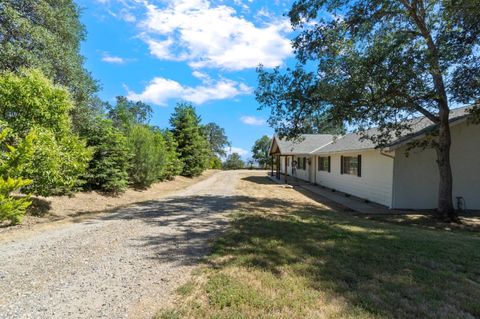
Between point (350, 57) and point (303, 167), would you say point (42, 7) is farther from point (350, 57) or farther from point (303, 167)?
point (303, 167)

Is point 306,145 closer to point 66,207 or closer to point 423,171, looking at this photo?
point 423,171

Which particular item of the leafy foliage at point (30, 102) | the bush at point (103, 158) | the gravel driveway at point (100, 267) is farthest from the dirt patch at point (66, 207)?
the leafy foliage at point (30, 102)

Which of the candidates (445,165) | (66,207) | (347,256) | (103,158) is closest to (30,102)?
(66,207)

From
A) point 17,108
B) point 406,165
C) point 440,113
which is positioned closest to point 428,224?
point 406,165

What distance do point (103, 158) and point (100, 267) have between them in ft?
27.2

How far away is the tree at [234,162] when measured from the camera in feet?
171

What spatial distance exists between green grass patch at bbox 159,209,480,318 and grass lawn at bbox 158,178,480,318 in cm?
1

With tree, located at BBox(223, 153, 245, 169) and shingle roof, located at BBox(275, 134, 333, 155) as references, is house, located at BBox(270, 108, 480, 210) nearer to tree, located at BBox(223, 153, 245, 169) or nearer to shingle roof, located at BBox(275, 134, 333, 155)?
shingle roof, located at BBox(275, 134, 333, 155)

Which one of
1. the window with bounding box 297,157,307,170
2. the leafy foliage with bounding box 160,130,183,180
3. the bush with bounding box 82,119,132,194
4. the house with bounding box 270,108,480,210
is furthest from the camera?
the window with bounding box 297,157,307,170

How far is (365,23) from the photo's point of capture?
9.67 meters

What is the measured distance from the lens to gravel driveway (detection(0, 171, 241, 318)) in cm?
320

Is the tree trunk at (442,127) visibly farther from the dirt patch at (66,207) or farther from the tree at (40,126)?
the dirt patch at (66,207)

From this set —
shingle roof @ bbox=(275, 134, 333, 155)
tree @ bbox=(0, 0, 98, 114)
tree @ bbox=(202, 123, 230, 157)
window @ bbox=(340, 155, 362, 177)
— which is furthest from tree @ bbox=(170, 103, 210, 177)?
tree @ bbox=(202, 123, 230, 157)

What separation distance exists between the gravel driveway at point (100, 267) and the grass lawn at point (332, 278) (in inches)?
16.6
